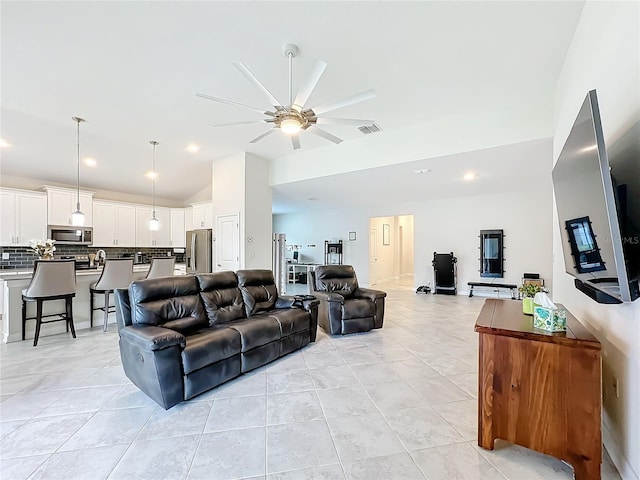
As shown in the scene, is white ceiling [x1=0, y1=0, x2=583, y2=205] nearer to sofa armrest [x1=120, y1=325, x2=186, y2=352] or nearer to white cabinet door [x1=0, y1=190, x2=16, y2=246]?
white cabinet door [x1=0, y1=190, x2=16, y2=246]

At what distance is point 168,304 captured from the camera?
A: 3.00 m

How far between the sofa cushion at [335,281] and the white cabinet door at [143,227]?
5.14 m

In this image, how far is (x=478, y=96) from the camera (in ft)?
11.7

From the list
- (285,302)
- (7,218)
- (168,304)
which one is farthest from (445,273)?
(7,218)

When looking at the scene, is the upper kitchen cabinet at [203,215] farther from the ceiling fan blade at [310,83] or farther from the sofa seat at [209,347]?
the ceiling fan blade at [310,83]

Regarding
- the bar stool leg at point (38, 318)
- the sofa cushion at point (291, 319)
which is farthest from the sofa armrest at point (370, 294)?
the bar stool leg at point (38, 318)

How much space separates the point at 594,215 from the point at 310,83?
2.06 meters

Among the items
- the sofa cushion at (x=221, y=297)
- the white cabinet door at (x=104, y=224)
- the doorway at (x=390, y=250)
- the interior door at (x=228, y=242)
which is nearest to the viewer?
the sofa cushion at (x=221, y=297)

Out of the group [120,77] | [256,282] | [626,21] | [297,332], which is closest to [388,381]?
[297,332]

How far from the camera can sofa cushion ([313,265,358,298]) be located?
4.73 m

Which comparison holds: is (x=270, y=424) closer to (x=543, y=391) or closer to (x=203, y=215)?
(x=543, y=391)

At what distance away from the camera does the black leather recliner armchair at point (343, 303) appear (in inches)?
166

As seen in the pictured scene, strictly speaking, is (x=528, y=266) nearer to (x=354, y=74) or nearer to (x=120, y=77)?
(x=354, y=74)

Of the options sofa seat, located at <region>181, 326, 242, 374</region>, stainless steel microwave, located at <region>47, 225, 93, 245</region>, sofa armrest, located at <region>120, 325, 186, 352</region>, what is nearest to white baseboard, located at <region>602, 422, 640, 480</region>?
sofa seat, located at <region>181, 326, 242, 374</region>
